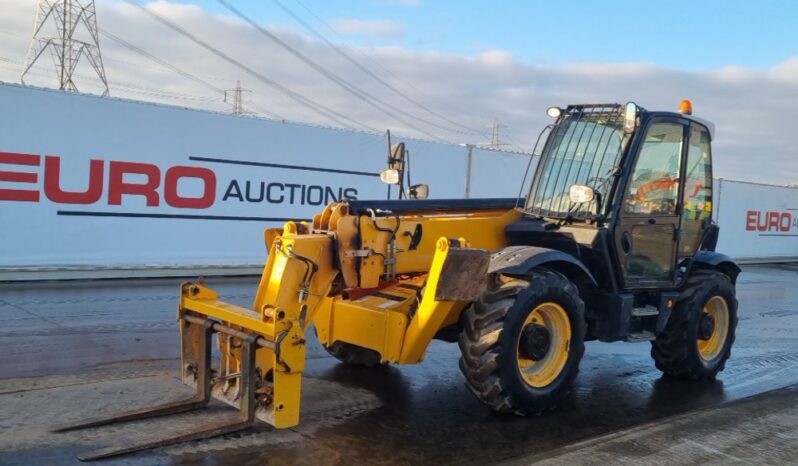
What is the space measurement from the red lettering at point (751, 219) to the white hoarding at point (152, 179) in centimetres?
1422

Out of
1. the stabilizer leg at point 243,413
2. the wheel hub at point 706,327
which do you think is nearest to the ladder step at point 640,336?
the wheel hub at point 706,327

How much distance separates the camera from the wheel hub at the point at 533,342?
5801mm

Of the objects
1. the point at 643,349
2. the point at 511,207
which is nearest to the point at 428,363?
the point at 511,207

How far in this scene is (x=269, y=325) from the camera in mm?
4824

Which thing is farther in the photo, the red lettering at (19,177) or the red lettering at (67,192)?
the red lettering at (67,192)

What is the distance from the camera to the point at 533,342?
5.82 metres

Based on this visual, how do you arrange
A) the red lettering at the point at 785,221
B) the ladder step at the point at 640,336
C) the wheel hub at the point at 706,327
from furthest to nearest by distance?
the red lettering at the point at 785,221 < the wheel hub at the point at 706,327 < the ladder step at the point at 640,336

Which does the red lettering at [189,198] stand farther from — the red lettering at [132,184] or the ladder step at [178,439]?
the ladder step at [178,439]

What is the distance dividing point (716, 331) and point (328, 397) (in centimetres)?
411

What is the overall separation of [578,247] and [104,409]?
13.2 ft

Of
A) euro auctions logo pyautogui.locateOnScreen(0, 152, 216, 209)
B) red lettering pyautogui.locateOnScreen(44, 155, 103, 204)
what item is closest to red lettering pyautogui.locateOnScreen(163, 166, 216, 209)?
euro auctions logo pyautogui.locateOnScreen(0, 152, 216, 209)

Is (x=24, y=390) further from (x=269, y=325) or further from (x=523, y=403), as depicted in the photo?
(x=523, y=403)

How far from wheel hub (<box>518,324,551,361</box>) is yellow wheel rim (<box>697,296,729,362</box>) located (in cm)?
261

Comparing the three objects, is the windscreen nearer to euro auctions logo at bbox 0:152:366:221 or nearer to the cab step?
the cab step
